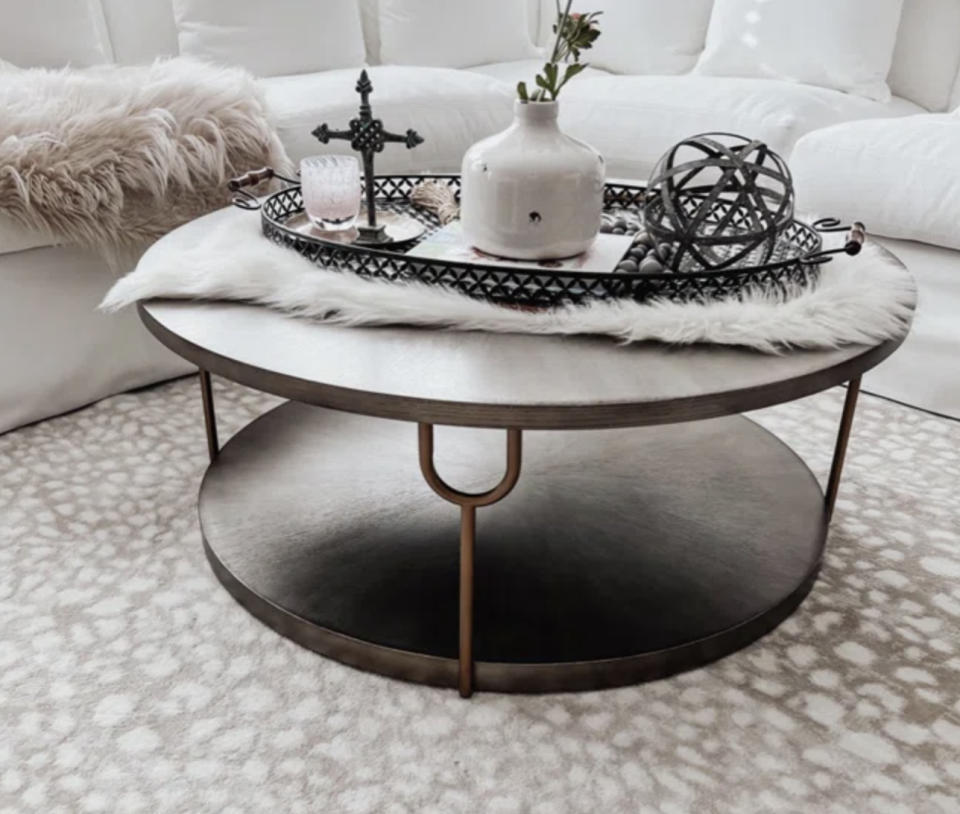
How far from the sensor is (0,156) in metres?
1.49

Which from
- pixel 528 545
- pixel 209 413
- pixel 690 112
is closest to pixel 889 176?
pixel 690 112

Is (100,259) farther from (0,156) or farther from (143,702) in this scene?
(143,702)

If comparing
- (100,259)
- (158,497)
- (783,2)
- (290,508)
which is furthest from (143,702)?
(783,2)

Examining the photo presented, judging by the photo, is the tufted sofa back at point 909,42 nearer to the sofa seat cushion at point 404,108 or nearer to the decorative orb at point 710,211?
the sofa seat cushion at point 404,108

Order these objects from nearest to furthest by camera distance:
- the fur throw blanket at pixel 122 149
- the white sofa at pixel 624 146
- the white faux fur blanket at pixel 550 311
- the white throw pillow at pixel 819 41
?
the white faux fur blanket at pixel 550 311 < the fur throw blanket at pixel 122 149 < the white sofa at pixel 624 146 < the white throw pillow at pixel 819 41

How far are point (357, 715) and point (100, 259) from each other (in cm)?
102

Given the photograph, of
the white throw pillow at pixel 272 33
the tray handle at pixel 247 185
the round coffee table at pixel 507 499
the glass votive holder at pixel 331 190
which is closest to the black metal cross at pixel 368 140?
the glass votive holder at pixel 331 190

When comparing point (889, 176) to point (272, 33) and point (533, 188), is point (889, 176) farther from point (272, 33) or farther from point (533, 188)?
point (272, 33)

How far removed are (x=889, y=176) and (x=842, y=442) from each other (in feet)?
2.26

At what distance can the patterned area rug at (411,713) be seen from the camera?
0.93 metres

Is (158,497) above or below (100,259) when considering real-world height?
below

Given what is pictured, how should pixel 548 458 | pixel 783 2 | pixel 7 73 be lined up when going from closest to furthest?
pixel 548 458
pixel 7 73
pixel 783 2

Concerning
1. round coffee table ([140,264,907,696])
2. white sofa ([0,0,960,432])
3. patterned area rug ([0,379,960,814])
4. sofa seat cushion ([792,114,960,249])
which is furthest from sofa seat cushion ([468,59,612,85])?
patterned area rug ([0,379,960,814])

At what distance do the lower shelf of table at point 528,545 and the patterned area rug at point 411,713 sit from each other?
1.7 inches
